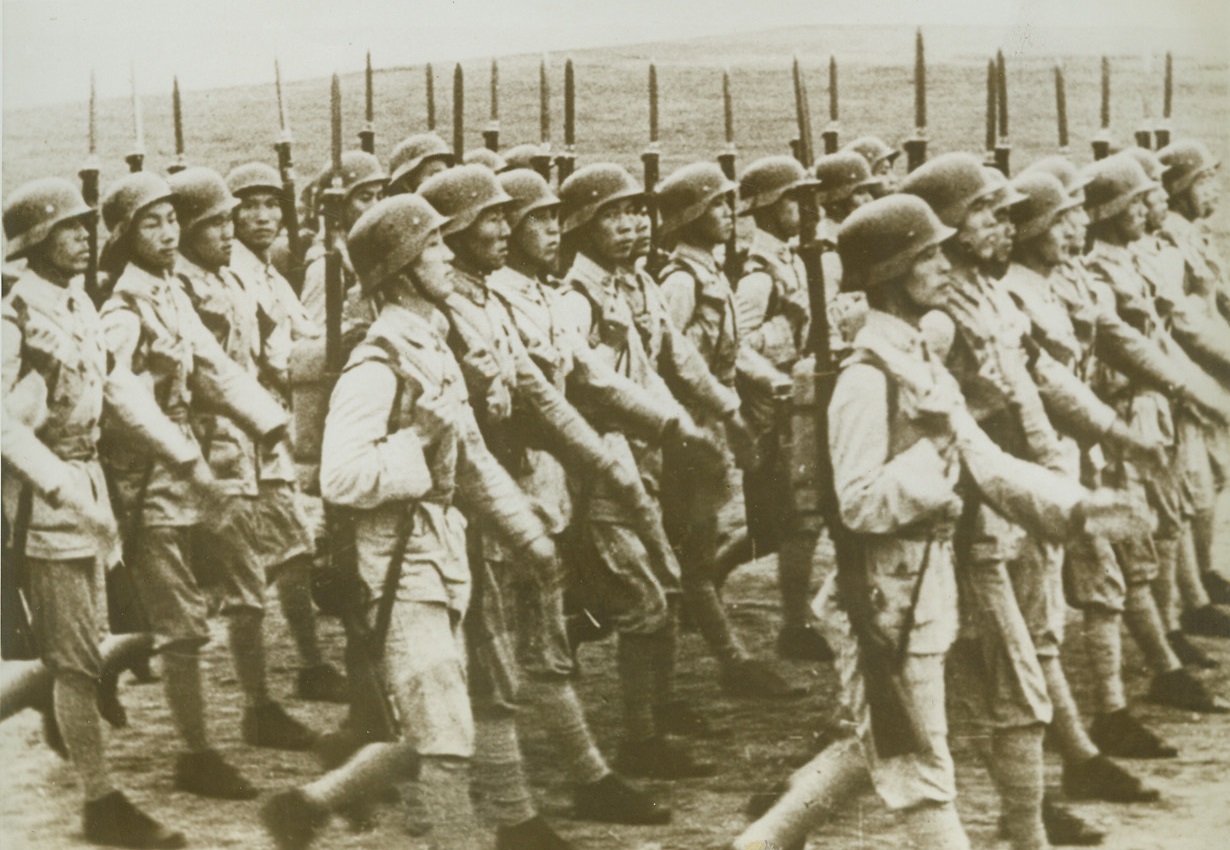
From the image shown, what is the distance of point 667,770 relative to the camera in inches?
266

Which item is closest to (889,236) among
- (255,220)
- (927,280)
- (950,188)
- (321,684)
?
(927,280)

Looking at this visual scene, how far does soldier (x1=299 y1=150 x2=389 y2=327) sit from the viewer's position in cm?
687

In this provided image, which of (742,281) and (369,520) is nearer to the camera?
(369,520)

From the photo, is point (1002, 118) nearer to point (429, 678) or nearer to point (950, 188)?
point (950, 188)

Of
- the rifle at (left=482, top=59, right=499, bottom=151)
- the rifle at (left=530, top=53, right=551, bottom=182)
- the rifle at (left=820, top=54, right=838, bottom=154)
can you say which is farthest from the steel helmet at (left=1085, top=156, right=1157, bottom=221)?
the rifle at (left=482, top=59, right=499, bottom=151)

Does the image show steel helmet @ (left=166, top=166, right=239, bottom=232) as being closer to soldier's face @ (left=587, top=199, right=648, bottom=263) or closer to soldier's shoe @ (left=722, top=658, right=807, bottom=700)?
soldier's face @ (left=587, top=199, right=648, bottom=263)

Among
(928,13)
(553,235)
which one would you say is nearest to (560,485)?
(553,235)

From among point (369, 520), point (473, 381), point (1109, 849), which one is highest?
point (473, 381)

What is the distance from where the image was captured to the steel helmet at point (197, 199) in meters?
6.84

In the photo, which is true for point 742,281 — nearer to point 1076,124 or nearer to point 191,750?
point 1076,124

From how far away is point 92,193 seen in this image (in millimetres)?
6859

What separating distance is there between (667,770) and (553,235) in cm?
209

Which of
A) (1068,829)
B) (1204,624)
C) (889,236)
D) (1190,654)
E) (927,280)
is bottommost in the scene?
(1068,829)

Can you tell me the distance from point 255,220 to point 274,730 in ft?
6.50
